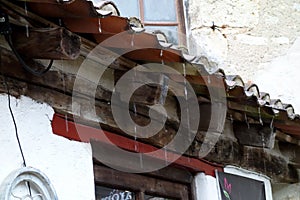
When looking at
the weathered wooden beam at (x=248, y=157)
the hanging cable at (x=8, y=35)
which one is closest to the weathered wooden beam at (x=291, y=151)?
the weathered wooden beam at (x=248, y=157)

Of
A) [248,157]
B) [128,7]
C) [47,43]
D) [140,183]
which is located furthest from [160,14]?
[47,43]

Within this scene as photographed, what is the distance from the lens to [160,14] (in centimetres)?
562

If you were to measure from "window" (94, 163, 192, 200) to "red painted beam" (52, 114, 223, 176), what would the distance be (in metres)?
0.08

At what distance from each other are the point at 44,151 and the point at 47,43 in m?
0.55

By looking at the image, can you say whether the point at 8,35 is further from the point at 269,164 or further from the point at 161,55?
the point at 269,164

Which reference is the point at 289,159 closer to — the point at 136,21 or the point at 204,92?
the point at 204,92

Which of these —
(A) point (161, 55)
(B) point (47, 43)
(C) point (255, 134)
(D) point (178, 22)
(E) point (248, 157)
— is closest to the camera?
(B) point (47, 43)

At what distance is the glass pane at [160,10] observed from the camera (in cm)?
555

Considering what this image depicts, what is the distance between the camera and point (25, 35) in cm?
326

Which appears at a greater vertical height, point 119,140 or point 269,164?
point 269,164

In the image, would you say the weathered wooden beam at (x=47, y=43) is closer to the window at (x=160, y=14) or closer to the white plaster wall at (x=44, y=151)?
the white plaster wall at (x=44, y=151)

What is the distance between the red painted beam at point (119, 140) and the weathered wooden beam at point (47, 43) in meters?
0.44

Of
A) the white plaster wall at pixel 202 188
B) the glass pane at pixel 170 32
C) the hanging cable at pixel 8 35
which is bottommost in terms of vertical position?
the white plaster wall at pixel 202 188

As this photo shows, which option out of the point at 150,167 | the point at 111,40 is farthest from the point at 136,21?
the point at 150,167
